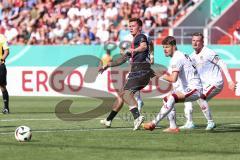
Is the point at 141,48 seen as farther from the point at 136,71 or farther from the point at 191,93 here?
the point at 191,93

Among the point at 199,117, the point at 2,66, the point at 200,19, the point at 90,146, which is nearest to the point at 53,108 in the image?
the point at 2,66

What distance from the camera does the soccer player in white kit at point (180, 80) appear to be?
47.8 feet

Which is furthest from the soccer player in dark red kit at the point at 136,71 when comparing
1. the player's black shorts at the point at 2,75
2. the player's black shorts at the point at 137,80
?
the player's black shorts at the point at 2,75

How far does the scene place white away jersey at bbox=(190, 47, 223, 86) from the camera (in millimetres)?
15961

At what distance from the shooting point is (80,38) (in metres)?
33.8

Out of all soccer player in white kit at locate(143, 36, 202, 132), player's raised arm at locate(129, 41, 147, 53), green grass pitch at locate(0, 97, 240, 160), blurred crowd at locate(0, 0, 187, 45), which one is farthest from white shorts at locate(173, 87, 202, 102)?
blurred crowd at locate(0, 0, 187, 45)

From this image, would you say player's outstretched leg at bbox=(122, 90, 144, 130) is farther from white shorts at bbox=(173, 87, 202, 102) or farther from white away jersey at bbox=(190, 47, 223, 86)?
white away jersey at bbox=(190, 47, 223, 86)

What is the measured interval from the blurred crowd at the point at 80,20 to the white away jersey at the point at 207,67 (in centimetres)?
1600

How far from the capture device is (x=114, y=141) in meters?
13.4

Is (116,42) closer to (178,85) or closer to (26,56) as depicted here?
(26,56)

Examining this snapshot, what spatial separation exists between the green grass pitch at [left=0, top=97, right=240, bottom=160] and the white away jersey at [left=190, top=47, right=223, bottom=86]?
3.31 ft

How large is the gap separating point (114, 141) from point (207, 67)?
3.59 m

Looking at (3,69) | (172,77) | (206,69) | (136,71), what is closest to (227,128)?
(206,69)

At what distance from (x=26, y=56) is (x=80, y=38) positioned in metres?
2.76
